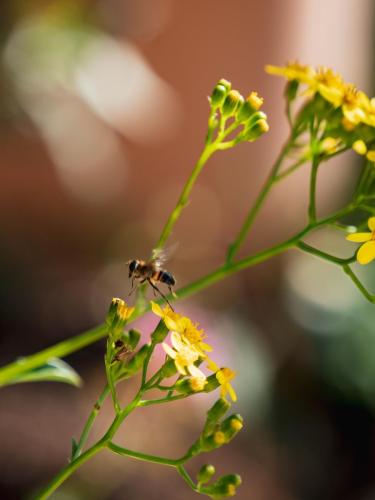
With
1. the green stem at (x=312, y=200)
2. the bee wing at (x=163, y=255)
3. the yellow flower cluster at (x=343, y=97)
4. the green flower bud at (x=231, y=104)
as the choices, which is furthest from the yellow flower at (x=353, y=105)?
the bee wing at (x=163, y=255)

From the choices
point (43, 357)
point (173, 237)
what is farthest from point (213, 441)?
point (173, 237)

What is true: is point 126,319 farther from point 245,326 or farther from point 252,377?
point 245,326

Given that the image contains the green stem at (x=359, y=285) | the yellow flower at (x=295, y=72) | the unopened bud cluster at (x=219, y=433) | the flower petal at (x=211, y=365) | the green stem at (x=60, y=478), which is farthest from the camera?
the yellow flower at (x=295, y=72)

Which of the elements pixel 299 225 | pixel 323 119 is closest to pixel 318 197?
pixel 299 225

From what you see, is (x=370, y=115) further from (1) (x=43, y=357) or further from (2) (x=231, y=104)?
(1) (x=43, y=357)

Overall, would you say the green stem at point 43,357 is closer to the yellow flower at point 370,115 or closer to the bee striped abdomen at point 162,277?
the bee striped abdomen at point 162,277

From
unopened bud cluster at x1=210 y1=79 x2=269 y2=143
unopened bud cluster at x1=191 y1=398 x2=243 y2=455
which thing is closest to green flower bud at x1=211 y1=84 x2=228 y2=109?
unopened bud cluster at x1=210 y1=79 x2=269 y2=143
